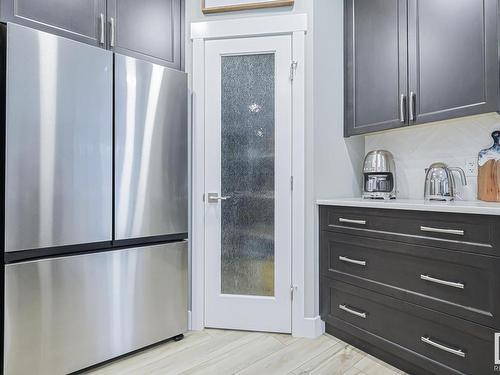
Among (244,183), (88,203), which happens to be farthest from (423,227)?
(88,203)

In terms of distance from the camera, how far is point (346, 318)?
207 cm

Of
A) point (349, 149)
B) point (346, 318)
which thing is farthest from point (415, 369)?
point (349, 149)

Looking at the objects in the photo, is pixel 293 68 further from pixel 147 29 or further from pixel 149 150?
pixel 149 150

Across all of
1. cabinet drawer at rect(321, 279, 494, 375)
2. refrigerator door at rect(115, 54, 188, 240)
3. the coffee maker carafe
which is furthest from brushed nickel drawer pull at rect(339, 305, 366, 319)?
refrigerator door at rect(115, 54, 188, 240)

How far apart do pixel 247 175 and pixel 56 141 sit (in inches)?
46.4

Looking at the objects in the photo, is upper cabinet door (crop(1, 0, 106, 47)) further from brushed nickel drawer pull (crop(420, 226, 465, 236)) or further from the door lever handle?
brushed nickel drawer pull (crop(420, 226, 465, 236))

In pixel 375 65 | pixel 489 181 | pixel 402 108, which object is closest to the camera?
pixel 489 181

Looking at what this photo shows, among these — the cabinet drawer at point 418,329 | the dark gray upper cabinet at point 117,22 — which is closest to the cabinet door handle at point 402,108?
the cabinet drawer at point 418,329

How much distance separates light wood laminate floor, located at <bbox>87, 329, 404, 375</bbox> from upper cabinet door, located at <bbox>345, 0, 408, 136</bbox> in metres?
1.46

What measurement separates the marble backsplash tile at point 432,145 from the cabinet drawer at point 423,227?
2.08ft

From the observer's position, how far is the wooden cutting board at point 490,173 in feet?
6.17

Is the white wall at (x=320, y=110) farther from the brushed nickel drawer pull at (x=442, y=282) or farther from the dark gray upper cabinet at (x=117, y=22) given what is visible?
the brushed nickel drawer pull at (x=442, y=282)

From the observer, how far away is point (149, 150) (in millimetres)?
1990

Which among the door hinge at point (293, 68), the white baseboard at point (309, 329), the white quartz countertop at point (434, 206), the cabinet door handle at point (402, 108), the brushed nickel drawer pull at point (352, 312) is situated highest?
the door hinge at point (293, 68)
